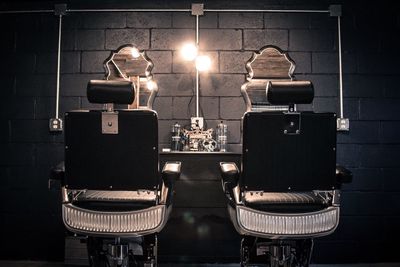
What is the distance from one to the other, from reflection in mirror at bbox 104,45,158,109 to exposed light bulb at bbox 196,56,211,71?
451 millimetres

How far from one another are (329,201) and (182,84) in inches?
71.5

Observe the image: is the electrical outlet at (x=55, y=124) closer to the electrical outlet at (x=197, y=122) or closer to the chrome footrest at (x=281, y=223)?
the electrical outlet at (x=197, y=122)

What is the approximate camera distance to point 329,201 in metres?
2.06

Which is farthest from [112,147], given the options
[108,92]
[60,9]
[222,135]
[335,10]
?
[335,10]

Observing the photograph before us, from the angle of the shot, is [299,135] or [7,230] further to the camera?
[7,230]

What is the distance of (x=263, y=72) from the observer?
3332 millimetres

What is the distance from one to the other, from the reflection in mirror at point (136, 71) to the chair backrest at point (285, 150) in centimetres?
160

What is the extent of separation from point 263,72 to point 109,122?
6.15 feet

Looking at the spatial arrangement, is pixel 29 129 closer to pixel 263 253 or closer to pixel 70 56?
pixel 70 56

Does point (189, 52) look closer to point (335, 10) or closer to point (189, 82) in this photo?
point (189, 82)

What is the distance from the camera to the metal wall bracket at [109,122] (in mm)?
1936

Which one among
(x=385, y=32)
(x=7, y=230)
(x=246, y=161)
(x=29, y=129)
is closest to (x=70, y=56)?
(x=29, y=129)

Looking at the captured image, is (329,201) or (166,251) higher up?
(329,201)

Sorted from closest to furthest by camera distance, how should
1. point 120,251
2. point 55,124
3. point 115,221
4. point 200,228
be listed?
point 115,221 → point 120,251 → point 200,228 → point 55,124
